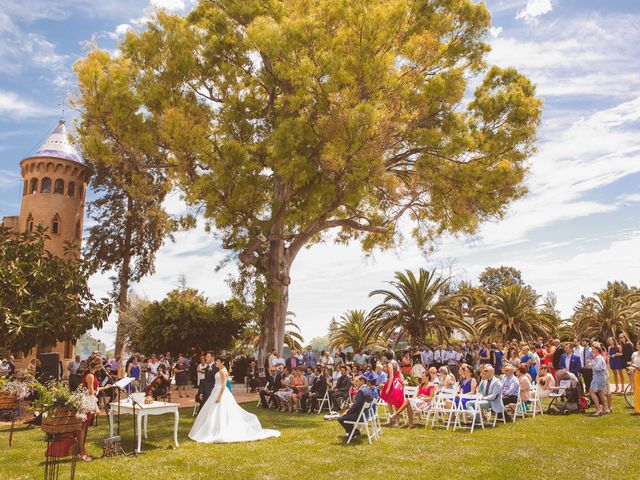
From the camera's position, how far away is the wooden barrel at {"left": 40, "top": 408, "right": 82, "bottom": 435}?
7348mm

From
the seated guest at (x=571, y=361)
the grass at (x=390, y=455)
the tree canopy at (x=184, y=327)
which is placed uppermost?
the tree canopy at (x=184, y=327)

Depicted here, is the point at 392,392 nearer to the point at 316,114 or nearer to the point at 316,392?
the point at 316,392

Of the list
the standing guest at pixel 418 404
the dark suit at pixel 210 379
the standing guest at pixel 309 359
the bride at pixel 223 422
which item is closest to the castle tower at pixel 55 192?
the standing guest at pixel 309 359

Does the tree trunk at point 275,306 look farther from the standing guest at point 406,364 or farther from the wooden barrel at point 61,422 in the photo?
the wooden barrel at point 61,422

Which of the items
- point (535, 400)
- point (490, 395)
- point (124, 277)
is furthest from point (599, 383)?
point (124, 277)

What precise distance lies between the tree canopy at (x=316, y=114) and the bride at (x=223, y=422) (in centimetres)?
931

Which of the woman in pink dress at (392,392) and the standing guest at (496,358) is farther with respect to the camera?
the standing guest at (496,358)

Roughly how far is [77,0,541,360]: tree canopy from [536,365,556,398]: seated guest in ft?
27.1

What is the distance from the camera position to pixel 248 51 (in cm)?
2175

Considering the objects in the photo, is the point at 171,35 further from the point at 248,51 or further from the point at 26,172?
the point at 26,172

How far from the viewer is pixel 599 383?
12.7 metres

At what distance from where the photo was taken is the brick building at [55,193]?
39531 millimetres

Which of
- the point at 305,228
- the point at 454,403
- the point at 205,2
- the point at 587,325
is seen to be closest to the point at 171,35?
the point at 205,2

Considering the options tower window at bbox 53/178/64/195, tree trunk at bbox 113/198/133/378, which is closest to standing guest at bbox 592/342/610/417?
tree trunk at bbox 113/198/133/378
